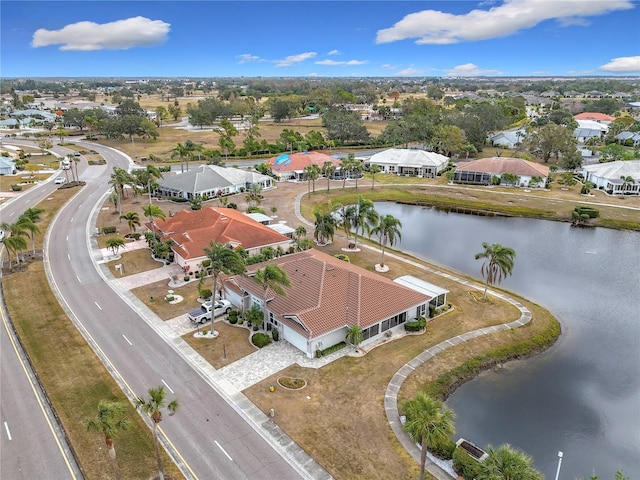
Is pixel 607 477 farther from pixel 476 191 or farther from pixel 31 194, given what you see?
pixel 31 194

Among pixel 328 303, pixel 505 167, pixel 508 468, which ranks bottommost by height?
pixel 328 303

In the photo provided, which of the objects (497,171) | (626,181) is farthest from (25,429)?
(626,181)

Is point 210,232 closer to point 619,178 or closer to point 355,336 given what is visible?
point 355,336

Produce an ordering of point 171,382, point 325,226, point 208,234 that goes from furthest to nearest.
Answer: point 325,226, point 208,234, point 171,382

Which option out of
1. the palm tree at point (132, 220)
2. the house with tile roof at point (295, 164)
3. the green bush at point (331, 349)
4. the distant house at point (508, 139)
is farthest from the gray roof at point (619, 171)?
the palm tree at point (132, 220)

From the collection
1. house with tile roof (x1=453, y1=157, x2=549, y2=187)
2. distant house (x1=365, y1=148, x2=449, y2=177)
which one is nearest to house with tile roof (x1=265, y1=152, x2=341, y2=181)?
distant house (x1=365, y1=148, x2=449, y2=177)

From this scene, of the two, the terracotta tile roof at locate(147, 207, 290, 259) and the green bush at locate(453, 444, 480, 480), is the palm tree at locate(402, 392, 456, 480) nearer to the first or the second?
the green bush at locate(453, 444, 480, 480)

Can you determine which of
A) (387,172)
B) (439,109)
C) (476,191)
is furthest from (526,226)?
(439,109)
